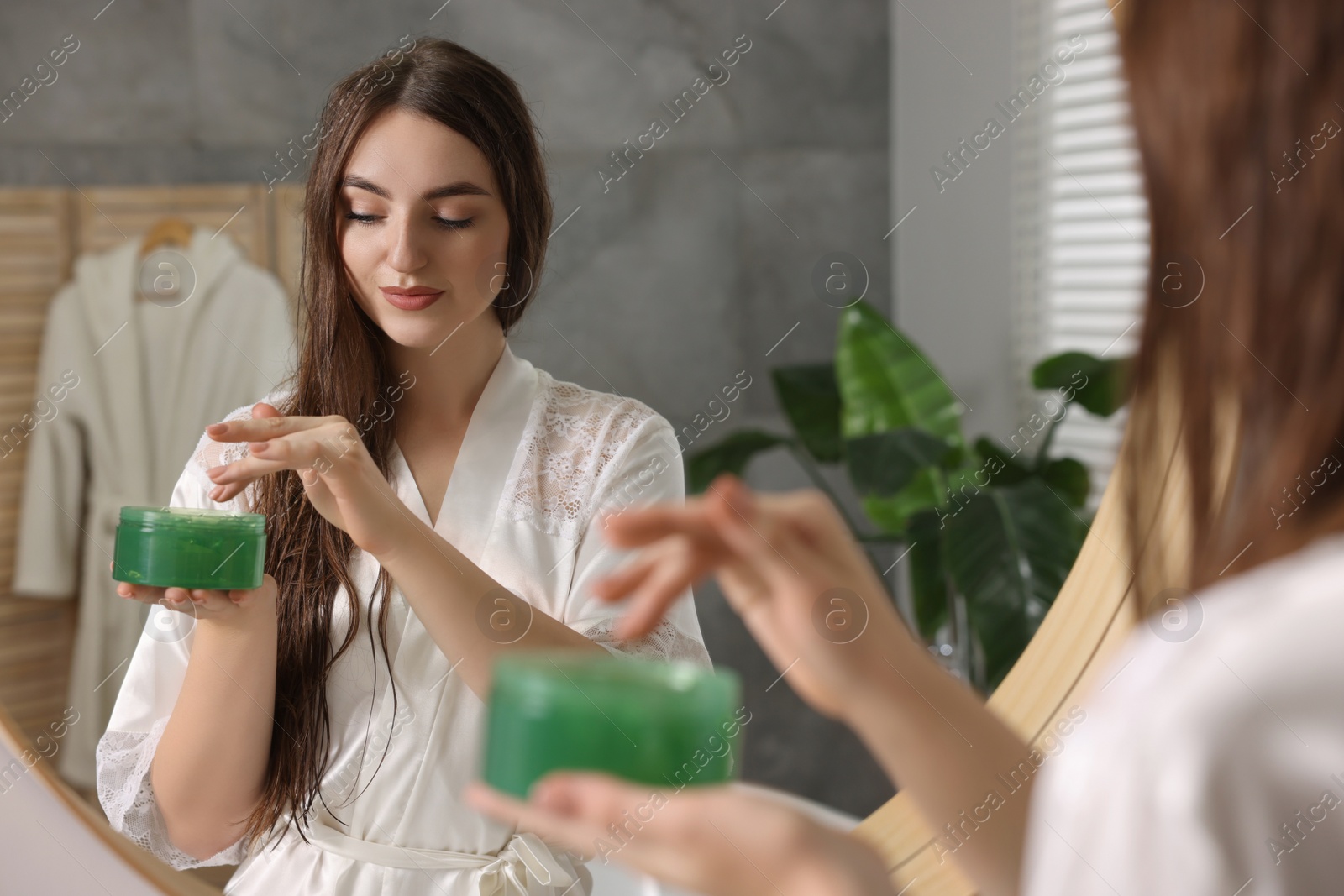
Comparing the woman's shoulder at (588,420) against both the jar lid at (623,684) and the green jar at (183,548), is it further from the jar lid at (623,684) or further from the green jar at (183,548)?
the jar lid at (623,684)

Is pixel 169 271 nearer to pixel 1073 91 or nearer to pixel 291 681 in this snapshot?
pixel 291 681

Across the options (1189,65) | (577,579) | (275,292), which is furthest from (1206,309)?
(275,292)

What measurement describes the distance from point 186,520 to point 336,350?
0.13 metres

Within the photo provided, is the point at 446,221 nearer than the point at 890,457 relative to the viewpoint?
Yes

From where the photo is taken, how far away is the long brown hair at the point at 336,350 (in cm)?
51

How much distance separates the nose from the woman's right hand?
0.48 ft

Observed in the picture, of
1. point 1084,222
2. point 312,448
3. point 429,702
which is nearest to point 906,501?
point 1084,222

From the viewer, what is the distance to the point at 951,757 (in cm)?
29

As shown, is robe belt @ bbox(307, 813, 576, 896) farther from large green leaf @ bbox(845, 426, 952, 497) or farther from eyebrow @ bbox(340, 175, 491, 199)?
large green leaf @ bbox(845, 426, 952, 497)

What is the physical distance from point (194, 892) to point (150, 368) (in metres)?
0.58

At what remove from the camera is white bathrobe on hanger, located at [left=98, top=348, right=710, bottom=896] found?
0.54 metres

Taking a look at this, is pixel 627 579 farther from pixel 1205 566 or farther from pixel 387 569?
pixel 387 569

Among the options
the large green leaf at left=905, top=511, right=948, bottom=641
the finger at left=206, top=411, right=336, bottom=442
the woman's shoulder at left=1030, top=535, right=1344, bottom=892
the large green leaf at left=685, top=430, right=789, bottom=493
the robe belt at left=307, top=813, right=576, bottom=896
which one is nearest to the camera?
the woman's shoulder at left=1030, top=535, right=1344, bottom=892

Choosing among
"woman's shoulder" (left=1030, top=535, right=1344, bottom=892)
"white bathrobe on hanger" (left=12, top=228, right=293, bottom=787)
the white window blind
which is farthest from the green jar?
the white window blind
